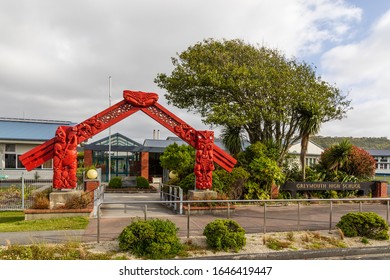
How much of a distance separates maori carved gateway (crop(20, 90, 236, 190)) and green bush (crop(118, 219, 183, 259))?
229 inches

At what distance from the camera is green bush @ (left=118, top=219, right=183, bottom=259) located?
21.3 feet

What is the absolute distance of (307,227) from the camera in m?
9.63

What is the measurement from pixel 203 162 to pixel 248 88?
6.19 m

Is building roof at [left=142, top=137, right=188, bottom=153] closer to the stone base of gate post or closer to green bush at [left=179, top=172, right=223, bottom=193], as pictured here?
green bush at [left=179, top=172, right=223, bottom=193]

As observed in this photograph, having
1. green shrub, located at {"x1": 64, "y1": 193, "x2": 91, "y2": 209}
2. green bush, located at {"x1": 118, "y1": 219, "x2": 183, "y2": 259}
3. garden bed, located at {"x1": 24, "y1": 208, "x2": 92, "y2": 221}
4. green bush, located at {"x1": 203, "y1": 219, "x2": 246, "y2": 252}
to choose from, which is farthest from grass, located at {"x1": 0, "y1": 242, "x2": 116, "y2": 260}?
green shrub, located at {"x1": 64, "y1": 193, "x2": 91, "y2": 209}

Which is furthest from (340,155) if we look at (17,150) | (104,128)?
(17,150)

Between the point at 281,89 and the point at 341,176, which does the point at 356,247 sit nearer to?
the point at 281,89

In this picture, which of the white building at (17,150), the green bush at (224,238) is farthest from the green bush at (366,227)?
the white building at (17,150)

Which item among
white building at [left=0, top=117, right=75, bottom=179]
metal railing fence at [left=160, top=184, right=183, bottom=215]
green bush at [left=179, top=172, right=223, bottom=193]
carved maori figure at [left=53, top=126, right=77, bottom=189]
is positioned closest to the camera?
carved maori figure at [left=53, top=126, right=77, bottom=189]

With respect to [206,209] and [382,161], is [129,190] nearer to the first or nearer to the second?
[206,209]

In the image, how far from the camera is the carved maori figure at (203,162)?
500 inches

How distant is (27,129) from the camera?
2739 cm

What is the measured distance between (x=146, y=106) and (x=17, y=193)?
31.5 ft

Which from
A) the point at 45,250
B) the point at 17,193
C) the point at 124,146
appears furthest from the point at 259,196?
the point at 124,146
